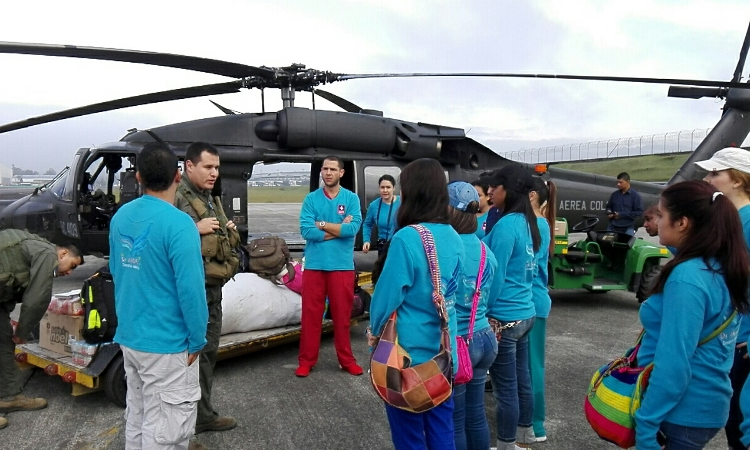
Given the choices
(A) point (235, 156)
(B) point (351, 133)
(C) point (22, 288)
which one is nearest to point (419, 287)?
(C) point (22, 288)

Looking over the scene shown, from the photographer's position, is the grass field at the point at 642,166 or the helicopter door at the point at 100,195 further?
the grass field at the point at 642,166

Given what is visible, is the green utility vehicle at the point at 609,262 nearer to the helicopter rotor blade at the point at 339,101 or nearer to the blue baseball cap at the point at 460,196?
the helicopter rotor blade at the point at 339,101

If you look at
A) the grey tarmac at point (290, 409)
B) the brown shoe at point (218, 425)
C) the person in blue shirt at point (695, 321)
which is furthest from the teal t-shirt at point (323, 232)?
the person in blue shirt at point (695, 321)

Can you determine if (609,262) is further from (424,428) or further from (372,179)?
(424,428)

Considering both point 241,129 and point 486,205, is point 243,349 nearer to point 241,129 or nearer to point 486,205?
point 486,205

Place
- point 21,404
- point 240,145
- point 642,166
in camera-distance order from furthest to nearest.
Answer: point 642,166
point 240,145
point 21,404

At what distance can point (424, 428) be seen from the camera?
2.49 m

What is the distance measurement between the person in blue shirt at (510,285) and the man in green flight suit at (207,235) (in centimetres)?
169

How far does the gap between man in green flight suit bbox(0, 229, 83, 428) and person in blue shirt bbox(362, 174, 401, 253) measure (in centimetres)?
324

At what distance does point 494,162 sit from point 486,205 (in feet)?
19.0

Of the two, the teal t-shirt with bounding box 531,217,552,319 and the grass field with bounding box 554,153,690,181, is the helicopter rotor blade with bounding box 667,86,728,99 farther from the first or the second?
the grass field with bounding box 554,153,690,181

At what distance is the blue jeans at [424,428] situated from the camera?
243 centimetres

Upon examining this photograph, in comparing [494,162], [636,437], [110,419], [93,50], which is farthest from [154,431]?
[494,162]

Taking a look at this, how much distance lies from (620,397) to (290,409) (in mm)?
2698
